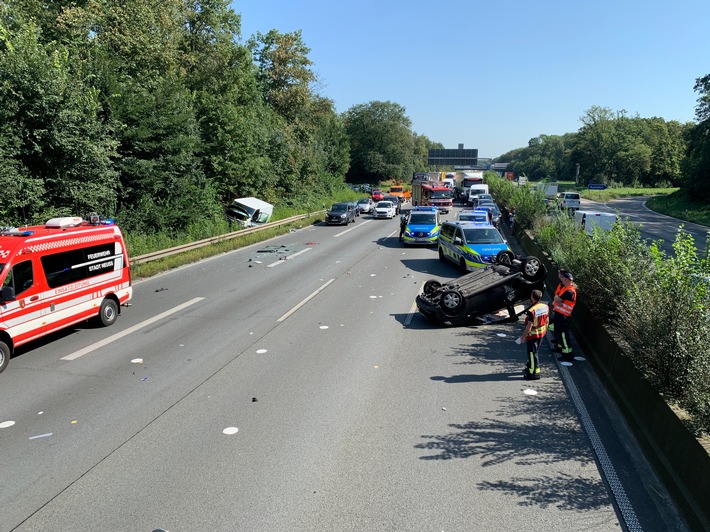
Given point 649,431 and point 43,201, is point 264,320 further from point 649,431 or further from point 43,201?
point 43,201

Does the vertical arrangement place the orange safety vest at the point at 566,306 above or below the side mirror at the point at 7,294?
below

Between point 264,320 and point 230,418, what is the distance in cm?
503

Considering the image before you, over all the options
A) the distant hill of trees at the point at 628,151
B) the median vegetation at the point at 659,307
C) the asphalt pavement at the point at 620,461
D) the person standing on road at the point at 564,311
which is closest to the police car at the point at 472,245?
the median vegetation at the point at 659,307

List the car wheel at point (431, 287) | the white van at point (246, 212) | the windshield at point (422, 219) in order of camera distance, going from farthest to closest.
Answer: the white van at point (246, 212), the windshield at point (422, 219), the car wheel at point (431, 287)

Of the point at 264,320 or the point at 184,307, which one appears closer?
the point at 264,320

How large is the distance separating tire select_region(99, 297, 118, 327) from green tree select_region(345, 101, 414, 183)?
3432 inches

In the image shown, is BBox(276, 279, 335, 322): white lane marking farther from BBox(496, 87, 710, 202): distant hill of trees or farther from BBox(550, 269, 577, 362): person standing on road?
BBox(496, 87, 710, 202): distant hill of trees

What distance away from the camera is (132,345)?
383 inches

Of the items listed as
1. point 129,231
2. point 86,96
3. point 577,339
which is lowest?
point 577,339

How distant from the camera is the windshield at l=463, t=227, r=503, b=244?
16.8 meters

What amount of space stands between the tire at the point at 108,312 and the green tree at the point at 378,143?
8719 centimetres

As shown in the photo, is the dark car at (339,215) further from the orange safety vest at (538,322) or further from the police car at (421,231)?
the orange safety vest at (538,322)

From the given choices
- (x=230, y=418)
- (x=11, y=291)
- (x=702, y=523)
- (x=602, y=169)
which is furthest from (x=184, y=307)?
(x=602, y=169)

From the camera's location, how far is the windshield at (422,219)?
81.1ft
